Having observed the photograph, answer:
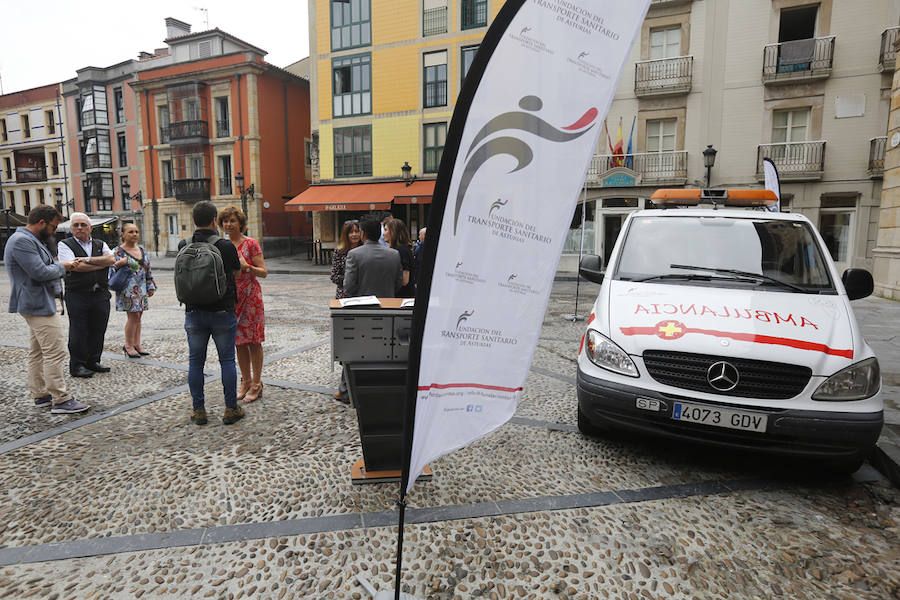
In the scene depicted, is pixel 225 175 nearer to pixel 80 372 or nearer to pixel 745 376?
pixel 80 372

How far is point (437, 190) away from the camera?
1712 millimetres

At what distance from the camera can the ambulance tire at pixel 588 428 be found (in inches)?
155

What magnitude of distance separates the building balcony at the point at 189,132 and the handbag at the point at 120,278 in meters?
25.7

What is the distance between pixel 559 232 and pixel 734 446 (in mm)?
2214

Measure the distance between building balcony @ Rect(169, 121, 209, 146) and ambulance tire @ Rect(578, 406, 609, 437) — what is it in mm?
30399

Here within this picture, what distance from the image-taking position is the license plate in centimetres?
307

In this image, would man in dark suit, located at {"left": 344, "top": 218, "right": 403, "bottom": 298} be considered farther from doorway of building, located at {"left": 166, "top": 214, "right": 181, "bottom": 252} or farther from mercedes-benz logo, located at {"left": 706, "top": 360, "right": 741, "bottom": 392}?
doorway of building, located at {"left": 166, "top": 214, "right": 181, "bottom": 252}

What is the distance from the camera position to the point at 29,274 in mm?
4258

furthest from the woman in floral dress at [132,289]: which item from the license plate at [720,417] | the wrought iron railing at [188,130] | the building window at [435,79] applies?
the wrought iron railing at [188,130]

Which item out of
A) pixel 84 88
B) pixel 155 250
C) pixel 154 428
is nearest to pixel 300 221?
pixel 155 250

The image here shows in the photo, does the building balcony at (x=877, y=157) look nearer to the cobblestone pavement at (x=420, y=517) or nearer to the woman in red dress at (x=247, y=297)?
the cobblestone pavement at (x=420, y=517)

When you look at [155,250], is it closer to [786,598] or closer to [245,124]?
[245,124]

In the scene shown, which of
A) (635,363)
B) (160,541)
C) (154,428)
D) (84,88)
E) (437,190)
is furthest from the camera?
(84,88)

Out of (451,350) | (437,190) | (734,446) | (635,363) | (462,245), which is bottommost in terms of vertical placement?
(734,446)
